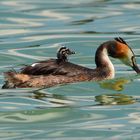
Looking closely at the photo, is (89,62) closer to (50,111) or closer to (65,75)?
(65,75)

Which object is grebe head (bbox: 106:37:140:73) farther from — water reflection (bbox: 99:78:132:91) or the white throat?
water reflection (bbox: 99:78:132:91)

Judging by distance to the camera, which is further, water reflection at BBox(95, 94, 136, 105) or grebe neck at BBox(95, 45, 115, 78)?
grebe neck at BBox(95, 45, 115, 78)

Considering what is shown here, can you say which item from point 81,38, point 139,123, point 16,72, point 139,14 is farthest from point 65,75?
point 139,14

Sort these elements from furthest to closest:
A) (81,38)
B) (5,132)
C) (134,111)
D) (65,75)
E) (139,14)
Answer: (139,14) → (81,38) → (65,75) → (134,111) → (5,132)

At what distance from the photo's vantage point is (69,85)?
1527 centimetres

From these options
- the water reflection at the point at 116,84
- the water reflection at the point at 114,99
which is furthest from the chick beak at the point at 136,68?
the water reflection at the point at 114,99

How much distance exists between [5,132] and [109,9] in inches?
463

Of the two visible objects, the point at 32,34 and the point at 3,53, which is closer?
the point at 3,53

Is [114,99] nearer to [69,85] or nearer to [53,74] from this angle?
[69,85]

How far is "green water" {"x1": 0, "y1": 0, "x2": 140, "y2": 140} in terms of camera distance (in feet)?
40.8

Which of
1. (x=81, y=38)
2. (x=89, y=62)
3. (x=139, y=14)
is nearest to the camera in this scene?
(x=89, y=62)

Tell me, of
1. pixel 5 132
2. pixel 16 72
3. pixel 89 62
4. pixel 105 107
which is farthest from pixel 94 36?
pixel 5 132

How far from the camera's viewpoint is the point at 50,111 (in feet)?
43.8

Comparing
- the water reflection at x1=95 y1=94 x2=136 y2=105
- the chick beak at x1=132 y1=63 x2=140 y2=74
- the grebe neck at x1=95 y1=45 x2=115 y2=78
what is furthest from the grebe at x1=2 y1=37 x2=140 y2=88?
the water reflection at x1=95 y1=94 x2=136 y2=105
